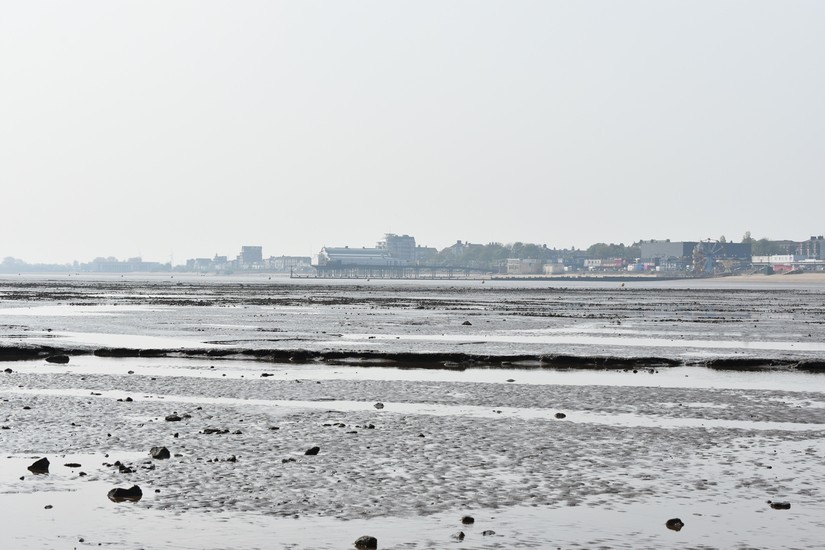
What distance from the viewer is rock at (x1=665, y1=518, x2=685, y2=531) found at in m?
12.7

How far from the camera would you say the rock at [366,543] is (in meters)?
11.7

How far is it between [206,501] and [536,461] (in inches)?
222

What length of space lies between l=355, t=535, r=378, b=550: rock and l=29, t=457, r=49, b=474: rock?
6.14 m

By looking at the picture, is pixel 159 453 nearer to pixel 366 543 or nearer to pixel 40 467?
pixel 40 467

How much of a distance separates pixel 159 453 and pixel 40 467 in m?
1.89

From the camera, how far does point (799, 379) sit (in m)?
31.2

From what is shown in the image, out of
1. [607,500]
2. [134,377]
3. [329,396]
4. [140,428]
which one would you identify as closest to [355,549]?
[607,500]

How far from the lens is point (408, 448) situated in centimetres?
1809

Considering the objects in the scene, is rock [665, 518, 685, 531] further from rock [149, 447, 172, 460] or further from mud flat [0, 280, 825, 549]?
rock [149, 447, 172, 460]

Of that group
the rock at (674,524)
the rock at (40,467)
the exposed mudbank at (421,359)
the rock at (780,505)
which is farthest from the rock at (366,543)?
the exposed mudbank at (421,359)

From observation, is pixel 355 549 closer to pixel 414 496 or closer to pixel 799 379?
pixel 414 496

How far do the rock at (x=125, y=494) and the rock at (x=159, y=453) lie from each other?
8.33ft

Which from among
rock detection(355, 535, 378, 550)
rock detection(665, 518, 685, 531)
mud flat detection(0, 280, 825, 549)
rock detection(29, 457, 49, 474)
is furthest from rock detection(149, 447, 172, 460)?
rock detection(665, 518, 685, 531)

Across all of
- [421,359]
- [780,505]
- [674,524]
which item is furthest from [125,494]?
[421,359]
